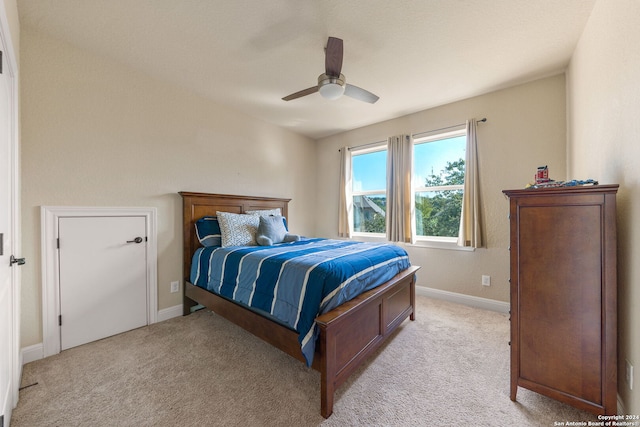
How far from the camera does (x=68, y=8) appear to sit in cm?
179

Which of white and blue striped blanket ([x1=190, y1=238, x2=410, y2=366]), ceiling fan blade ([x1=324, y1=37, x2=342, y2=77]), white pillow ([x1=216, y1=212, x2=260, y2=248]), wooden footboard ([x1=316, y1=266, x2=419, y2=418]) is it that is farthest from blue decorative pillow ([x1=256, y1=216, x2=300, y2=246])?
ceiling fan blade ([x1=324, y1=37, x2=342, y2=77])

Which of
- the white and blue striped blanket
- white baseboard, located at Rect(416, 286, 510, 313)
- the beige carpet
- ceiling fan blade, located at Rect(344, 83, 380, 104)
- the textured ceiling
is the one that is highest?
the textured ceiling

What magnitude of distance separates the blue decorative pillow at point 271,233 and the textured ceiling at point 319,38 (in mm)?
1576

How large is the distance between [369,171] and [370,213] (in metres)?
0.73

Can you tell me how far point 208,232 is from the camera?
2859 mm

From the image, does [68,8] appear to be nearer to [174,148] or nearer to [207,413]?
[174,148]

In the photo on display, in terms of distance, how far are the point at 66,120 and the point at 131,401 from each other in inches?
91.5

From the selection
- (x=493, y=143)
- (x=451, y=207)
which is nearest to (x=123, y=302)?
(x=451, y=207)

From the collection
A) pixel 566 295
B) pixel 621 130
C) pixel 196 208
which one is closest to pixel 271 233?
pixel 196 208

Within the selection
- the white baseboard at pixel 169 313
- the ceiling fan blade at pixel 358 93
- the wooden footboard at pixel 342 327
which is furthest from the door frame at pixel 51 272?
the ceiling fan blade at pixel 358 93

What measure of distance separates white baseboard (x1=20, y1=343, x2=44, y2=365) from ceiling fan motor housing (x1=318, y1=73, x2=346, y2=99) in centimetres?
313

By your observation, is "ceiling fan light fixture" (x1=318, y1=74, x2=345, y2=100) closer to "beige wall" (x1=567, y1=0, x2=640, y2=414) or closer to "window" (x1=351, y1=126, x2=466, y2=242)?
"beige wall" (x1=567, y1=0, x2=640, y2=414)

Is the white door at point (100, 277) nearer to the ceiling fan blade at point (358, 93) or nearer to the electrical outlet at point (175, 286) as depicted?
the electrical outlet at point (175, 286)

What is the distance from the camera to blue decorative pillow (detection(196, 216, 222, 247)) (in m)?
2.83
